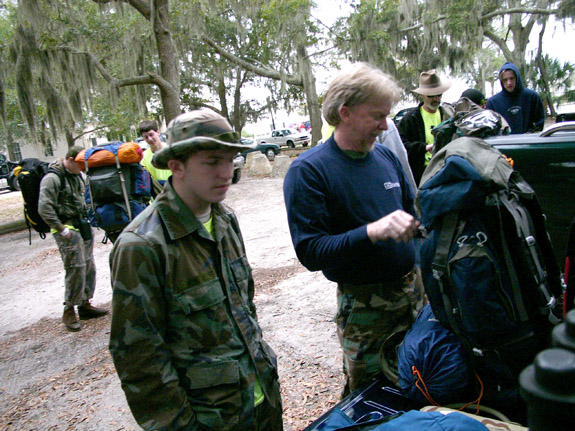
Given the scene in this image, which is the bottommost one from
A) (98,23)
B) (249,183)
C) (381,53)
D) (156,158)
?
(249,183)

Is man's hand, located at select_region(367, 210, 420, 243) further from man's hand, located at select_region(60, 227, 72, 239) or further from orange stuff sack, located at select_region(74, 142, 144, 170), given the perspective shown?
man's hand, located at select_region(60, 227, 72, 239)

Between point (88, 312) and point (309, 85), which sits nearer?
point (88, 312)

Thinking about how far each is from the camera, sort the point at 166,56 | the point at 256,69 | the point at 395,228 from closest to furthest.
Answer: the point at 395,228 < the point at 166,56 < the point at 256,69

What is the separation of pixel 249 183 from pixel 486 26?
37.0 ft

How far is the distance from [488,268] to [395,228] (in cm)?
35

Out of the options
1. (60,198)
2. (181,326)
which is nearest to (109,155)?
(60,198)

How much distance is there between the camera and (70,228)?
526 cm

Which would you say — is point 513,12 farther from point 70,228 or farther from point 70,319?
point 70,319

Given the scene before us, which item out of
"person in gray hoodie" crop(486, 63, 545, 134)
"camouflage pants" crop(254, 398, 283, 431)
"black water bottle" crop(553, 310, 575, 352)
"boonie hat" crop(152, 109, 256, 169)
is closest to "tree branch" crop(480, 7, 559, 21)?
"person in gray hoodie" crop(486, 63, 545, 134)

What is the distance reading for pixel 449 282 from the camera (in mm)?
1619

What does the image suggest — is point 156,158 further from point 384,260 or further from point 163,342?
point 384,260

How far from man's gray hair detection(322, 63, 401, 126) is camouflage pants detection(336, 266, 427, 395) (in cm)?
86

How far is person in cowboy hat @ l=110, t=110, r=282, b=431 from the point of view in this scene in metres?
1.50

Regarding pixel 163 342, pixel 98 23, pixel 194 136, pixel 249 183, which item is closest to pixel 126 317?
pixel 163 342
